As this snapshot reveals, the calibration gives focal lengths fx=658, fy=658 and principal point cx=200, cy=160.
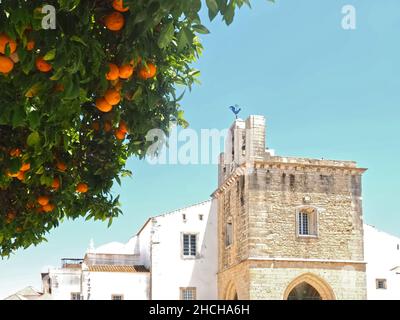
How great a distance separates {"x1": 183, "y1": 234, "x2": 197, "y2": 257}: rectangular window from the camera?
1468 inches

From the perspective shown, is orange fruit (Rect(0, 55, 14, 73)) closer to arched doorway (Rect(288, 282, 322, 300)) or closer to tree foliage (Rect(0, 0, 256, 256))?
tree foliage (Rect(0, 0, 256, 256))

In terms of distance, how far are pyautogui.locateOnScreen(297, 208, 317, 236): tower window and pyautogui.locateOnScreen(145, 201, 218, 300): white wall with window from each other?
19.2 feet

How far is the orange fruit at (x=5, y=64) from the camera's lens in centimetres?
414

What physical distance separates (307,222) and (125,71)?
30.8 metres

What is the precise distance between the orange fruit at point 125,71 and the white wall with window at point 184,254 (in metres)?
32.0

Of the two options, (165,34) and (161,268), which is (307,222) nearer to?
(161,268)

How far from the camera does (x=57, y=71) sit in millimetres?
4020

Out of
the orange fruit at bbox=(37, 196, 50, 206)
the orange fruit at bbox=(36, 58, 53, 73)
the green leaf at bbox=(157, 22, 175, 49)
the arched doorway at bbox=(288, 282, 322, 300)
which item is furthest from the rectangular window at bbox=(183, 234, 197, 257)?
the green leaf at bbox=(157, 22, 175, 49)

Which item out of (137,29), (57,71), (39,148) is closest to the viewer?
(57,71)

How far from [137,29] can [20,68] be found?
2.70ft
